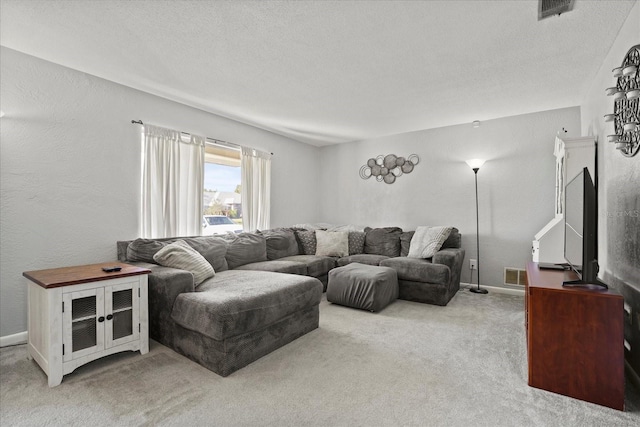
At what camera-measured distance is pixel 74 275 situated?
2100 mm

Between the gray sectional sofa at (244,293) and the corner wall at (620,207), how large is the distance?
58.4 inches

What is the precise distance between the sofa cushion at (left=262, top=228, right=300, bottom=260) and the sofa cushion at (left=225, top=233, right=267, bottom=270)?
0.13 metres

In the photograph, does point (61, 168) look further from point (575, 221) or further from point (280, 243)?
point (575, 221)

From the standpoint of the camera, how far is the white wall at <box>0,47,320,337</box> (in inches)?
97.0

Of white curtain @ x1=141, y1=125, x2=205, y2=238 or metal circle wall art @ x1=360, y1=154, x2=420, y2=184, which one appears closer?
white curtain @ x1=141, y1=125, x2=205, y2=238

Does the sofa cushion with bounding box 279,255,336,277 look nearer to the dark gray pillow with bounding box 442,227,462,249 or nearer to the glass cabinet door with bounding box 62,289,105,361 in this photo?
the dark gray pillow with bounding box 442,227,462,249

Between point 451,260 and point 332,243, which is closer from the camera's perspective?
point 451,260

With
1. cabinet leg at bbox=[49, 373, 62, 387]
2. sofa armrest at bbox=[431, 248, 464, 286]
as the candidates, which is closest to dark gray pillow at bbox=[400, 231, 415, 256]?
sofa armrest at bbox=[431, 248, 464, 286]

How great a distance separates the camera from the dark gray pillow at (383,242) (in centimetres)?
458

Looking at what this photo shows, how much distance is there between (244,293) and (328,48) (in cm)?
198

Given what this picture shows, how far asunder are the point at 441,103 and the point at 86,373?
412 cm

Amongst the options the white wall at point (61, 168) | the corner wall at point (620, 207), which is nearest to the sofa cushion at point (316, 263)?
the white wall at point (61, 168)

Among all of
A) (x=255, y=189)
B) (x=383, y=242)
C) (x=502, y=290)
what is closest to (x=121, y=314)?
(x=255, y=189)

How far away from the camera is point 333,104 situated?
3.66m
